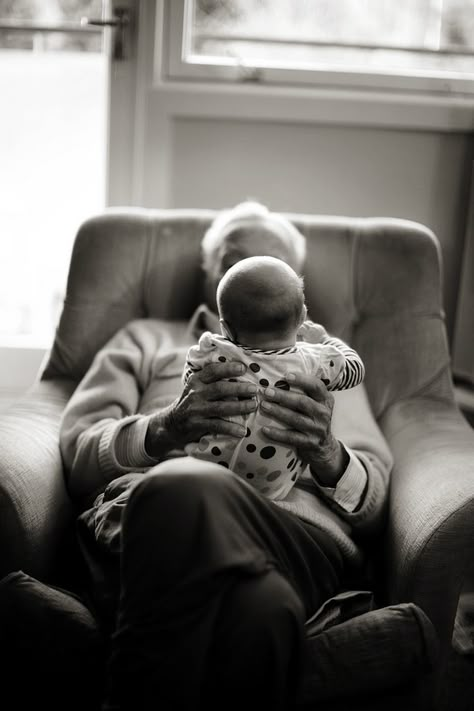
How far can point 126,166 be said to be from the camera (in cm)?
235

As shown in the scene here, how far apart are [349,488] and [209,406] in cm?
33

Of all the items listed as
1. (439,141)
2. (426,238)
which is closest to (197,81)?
(439,141)

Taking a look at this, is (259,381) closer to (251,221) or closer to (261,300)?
(261,300)

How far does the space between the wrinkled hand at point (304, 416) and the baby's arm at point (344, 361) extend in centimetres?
3

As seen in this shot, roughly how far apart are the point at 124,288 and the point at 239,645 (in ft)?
3.41

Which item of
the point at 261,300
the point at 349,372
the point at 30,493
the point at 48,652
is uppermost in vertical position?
the point at 261,300

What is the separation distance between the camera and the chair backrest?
1.76 meters

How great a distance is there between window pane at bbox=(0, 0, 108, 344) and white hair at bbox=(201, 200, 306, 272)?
0.88m

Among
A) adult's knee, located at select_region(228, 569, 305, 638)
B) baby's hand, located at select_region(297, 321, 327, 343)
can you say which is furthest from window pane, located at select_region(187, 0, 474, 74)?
adult's knee, located at select_region(228, 569, 305, 638)

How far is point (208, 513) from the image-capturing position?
3.38 ft

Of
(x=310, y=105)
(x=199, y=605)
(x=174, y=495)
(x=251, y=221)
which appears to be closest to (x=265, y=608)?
(x=199, y=605)

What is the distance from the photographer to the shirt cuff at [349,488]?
4.47 feet

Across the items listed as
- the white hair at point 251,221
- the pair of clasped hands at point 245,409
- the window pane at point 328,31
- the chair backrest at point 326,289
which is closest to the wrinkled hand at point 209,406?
the pair of clasped hands at point 245,409

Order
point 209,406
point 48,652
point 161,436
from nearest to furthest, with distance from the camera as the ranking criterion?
point 48,652 → point 209,406 → point 161,436
